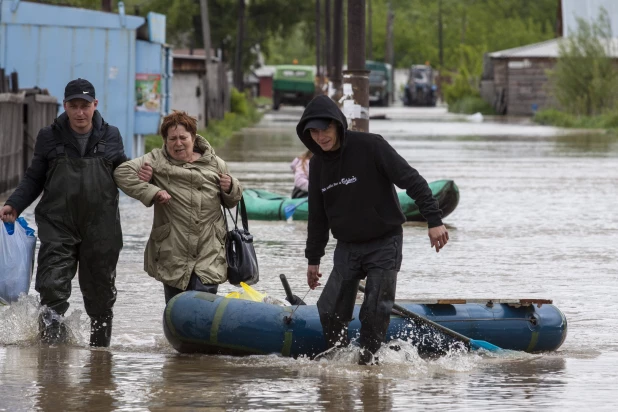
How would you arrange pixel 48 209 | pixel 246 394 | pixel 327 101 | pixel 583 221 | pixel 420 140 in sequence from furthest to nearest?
pixel 420 140, pixel 583 221, pixel 48 209, pixel 327 101, pixel 246 394

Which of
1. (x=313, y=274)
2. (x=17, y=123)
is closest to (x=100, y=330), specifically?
(x=313, y=274)

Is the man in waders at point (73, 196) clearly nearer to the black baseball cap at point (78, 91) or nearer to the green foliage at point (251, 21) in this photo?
the black baseball cap at point (78, 91)

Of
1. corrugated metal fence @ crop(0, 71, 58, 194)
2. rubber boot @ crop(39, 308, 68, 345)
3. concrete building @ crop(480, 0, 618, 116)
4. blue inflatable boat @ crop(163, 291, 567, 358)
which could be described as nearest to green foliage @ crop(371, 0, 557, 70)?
concrete building @ crop(480, 0, 618, 116)

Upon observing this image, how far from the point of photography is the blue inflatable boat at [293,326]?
781 cm

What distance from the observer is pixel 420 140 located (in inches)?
1419

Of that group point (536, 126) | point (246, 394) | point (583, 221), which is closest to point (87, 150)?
point (246, 394)

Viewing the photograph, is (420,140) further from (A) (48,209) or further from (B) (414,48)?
(B) (414,48)

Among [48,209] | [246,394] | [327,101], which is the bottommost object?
[246,394]

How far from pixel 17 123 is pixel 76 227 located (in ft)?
37.7

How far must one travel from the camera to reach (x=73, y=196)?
7.83 metres

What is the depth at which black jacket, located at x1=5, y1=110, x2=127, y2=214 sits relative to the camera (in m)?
7.84

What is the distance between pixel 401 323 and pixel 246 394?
135 cm

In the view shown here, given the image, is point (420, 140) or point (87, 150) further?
point (420, 140)

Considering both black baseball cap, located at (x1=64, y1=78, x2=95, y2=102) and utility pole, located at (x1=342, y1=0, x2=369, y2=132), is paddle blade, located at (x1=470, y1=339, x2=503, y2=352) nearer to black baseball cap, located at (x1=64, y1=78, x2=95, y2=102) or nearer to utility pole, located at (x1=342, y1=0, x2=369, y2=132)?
black baseball cap, located at (x1=64, y1=78, x2=95, y2=102)
